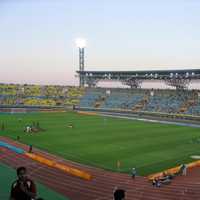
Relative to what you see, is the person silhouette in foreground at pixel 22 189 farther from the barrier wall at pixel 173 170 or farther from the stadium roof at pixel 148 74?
the stadium roof at pixel 148 74

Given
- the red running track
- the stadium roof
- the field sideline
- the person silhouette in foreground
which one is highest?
the stadium roof

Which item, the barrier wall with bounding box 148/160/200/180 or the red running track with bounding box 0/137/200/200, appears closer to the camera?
the red running track with bounding box 0/137/200/200

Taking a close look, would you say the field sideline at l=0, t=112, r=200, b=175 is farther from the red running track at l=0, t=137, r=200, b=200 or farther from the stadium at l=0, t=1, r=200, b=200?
the red running track at l=0, t=137, r=200, b=200

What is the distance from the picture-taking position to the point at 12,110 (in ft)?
237

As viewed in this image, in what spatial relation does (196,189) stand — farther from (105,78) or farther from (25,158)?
(105,78)

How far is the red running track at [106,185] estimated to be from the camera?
56.9 feet

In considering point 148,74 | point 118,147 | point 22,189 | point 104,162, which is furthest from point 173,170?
point 148,74

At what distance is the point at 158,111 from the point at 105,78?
25.9 meters

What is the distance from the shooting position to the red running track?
17.3m

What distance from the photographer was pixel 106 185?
19266 mm

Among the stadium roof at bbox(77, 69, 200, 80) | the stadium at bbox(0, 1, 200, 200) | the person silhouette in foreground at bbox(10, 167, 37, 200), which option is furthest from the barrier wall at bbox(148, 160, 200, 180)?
the stadium roof at bbox(77, 69, 200, 80)

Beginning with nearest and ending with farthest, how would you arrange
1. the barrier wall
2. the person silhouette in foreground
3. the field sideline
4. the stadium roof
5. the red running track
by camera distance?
the person silhouette in foreground → the red running track → the barrier wall → the field sideline → the stadium roof

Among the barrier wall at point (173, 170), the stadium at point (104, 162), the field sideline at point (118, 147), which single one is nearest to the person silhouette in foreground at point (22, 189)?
the stadium at point (104, 162)

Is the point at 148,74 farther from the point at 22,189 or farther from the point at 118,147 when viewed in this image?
the point at 22,189
